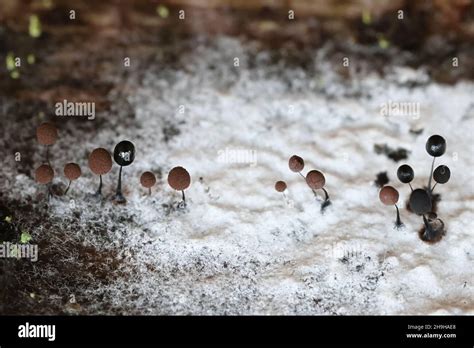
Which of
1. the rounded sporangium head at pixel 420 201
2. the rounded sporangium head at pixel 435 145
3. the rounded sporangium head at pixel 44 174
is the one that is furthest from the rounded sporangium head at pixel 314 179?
the rounded sporangium head at pixel 44 174

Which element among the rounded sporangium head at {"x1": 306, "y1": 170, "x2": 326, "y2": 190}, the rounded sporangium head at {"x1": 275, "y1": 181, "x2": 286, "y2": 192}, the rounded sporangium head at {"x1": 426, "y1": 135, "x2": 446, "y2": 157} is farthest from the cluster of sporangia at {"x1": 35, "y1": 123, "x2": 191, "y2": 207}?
the rounded sporangium head at {"x1": 426, "y1": 135, "x2": 446, "y2": 157}

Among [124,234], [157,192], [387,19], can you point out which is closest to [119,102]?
[157,192]

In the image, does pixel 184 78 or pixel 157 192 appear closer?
pixel 157 192

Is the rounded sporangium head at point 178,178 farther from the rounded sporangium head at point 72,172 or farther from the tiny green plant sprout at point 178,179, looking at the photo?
the rounded sporangium head at point 72,172

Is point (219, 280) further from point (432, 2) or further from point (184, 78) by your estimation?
point (432, 2)

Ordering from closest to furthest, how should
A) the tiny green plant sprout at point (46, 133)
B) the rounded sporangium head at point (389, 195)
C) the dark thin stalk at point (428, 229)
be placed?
the rounded sporangium head at point (389, 195) → the tiny green plant sprout at point (46, 133) → the dark thin stalk at point (428, 229)

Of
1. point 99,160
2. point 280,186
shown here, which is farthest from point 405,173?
point 99,160

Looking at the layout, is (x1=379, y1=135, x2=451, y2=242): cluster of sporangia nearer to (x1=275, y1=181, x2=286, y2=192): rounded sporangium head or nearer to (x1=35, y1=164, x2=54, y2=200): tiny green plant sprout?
(x1=275, y1=181, x2=286, y2=192): rounded sporangium head
